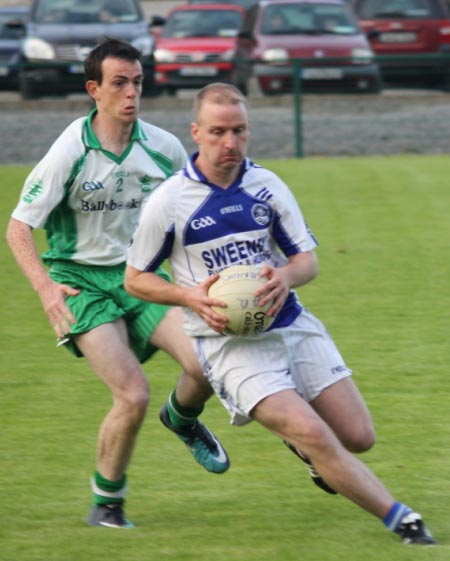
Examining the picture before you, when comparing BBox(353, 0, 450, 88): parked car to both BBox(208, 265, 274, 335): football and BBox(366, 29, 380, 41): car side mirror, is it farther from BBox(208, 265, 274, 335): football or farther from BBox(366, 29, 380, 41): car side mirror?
BBox(208, 265, 274, 335): football

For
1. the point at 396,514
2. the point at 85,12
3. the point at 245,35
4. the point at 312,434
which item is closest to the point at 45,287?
the point at 312,434

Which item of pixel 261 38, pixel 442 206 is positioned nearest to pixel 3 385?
pixel 442 206

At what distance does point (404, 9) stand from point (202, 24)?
152 inches

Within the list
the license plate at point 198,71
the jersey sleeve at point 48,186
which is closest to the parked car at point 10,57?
the license plate at point 198,71

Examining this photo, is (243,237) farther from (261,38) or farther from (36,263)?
(261,38)

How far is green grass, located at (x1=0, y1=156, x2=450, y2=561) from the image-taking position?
5.73m

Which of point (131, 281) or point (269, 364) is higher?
point (131, 281)

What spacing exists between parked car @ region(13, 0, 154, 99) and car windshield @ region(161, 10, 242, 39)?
3.25 ft

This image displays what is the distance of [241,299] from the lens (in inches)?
211

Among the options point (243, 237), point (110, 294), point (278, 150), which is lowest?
point (278, 150)

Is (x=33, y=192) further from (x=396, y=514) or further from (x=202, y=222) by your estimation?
(x=396, y=514)

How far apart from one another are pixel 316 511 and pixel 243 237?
4.55ft

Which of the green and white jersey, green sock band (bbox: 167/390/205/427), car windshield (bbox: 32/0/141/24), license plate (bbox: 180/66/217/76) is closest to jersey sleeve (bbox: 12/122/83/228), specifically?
the green and white jersey

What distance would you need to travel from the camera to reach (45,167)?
611cm
